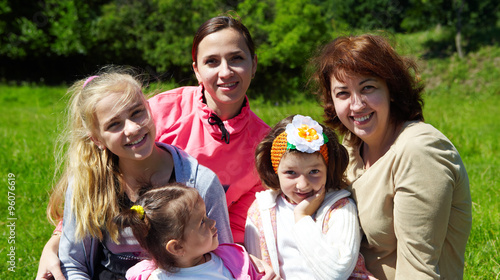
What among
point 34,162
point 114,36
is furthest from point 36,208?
point 114,36

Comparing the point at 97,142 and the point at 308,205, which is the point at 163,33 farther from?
the point at 308,205

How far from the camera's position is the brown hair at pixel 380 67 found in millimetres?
2730

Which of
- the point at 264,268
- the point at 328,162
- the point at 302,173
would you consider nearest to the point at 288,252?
the point at 264,268

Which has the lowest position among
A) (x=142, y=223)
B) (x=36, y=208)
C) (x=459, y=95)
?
(x=459, y=95)

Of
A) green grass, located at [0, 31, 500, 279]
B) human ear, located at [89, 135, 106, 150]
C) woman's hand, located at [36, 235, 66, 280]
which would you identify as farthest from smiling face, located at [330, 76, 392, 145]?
woman's hand, located at [36, 235, 66, 280]

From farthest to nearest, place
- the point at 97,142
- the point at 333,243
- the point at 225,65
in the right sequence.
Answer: the point at 225,65
the point at 97,142
the point at 333,243

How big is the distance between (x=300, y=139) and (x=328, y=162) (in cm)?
28

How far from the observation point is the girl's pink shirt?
3668 mm

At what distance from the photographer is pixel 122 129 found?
2914mm

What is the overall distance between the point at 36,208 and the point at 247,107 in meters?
2.89

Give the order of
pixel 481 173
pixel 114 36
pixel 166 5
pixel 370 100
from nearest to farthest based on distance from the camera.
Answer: pixel 370 100, pixel 481 173, pixel 166 5, pixel 114 36

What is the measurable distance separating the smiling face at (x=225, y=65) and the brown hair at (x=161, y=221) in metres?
1.05

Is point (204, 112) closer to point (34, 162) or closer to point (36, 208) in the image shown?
point (36, 208)

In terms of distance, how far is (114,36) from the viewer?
67.1 ft
